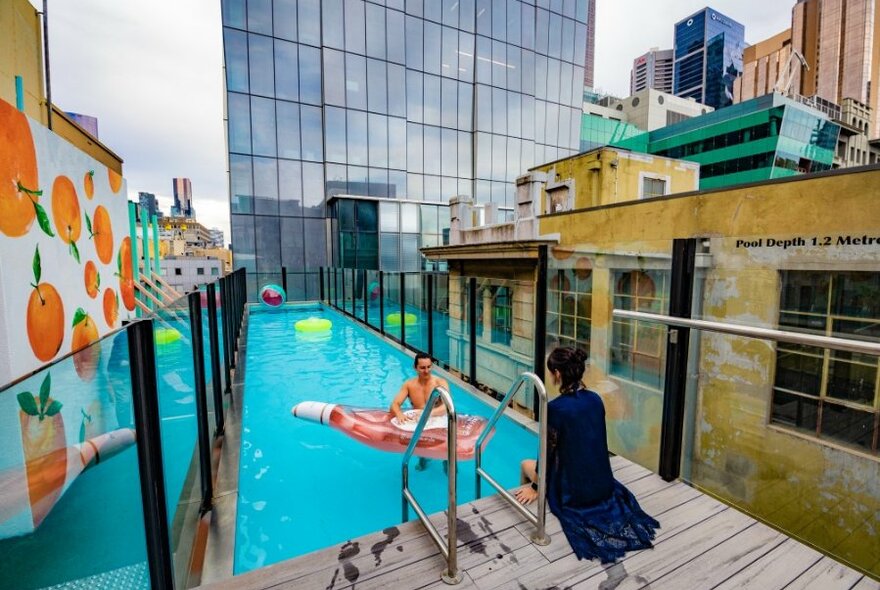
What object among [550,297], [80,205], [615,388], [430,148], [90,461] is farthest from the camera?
[430,148]

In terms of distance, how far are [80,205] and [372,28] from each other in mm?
25166

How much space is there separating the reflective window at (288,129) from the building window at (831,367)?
935 inches

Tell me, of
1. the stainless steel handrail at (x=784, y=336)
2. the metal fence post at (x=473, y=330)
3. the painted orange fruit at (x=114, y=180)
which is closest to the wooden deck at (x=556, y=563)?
the stainless steel handrail at (x=784, y=336)

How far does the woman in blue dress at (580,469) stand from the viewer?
2.51m

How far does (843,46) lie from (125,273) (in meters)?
144

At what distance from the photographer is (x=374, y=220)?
75.3 feet

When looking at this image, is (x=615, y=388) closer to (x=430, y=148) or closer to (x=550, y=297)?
(x=550, y=297)

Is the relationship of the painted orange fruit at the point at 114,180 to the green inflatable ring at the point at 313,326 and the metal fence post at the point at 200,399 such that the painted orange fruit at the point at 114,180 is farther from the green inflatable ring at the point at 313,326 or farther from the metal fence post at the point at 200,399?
the green inflatable ring at the point at 313,326

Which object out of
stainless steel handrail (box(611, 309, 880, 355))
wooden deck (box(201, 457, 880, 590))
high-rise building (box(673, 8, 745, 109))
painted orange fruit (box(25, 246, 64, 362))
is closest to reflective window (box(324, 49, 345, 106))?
painted orange fruit (box(25, 246, 64, 362))

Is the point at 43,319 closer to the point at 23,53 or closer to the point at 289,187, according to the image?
the point at 23,53

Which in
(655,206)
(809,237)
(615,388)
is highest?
(655,206)

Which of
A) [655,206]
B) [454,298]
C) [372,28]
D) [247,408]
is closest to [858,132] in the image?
[372,28]

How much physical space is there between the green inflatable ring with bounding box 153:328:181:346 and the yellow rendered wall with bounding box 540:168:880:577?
3940 millimetres

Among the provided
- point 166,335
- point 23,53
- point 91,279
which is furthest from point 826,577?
point 23,53
